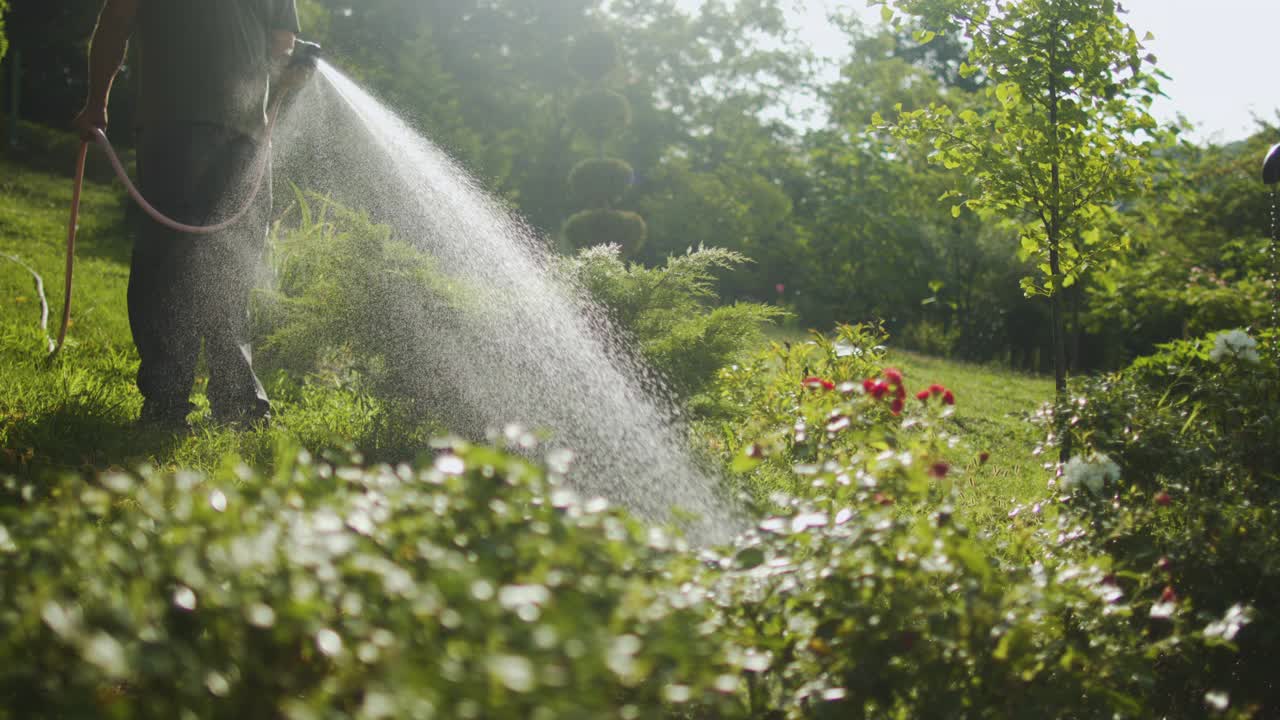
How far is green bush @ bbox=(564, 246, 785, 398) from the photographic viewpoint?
12.5 feet

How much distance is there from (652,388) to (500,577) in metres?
2.58

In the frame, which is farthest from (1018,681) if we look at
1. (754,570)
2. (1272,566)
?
(1272,566)

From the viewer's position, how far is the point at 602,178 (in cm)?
1238

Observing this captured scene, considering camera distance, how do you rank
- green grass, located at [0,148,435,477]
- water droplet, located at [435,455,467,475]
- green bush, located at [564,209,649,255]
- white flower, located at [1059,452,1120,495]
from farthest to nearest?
green bush, located at [564,209,649,255]
green grass, located at [0,148,435,477]
white flower, located at [1059,452,1120,495]
water droplet, located at [435,455,467,475]

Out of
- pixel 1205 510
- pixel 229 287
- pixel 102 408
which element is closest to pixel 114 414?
pixel 102 408

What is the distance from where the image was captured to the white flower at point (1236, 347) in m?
3.20

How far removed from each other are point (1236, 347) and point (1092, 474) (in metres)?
1.22

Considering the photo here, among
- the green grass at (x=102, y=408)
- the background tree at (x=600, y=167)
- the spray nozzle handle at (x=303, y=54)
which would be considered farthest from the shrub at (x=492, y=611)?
the background tree at (x=600, y=167)

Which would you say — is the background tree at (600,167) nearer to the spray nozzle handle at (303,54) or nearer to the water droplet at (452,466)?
the spray nozzle handle at (303,54)

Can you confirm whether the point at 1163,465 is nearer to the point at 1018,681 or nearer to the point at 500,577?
the point at 1018,681

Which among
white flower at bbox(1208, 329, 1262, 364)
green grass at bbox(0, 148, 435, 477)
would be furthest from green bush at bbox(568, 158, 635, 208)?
white flower at bbox(1208, 329, 1262, 364)

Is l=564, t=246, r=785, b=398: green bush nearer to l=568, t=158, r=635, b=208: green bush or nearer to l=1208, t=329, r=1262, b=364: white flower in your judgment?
l=1208, t=329, r=1262, b=364: white flower

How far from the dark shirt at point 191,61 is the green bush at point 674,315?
1.54 metres

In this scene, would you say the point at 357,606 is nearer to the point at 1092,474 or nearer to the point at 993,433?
the point at 1092,474
